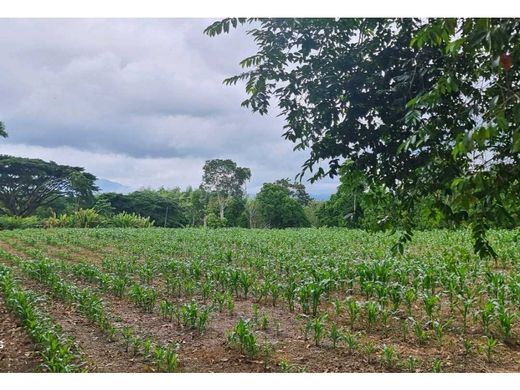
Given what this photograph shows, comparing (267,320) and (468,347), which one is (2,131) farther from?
(468,347)

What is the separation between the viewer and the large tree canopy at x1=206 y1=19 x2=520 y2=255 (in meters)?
1.77

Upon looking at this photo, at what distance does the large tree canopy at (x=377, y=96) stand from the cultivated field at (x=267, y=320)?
914mm

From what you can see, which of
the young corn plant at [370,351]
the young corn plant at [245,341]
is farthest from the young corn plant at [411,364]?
the young corn plant at [245,341]

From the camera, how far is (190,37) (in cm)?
252

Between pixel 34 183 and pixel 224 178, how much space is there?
9.47ft

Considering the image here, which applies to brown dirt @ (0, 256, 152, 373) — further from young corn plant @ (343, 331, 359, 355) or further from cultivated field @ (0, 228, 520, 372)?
young corn plant @ (343, 331, 359, 355)

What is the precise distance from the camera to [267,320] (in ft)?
9.74

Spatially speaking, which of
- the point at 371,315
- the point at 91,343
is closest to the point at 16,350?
the point at 91,343

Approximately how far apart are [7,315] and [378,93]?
2.93 meters

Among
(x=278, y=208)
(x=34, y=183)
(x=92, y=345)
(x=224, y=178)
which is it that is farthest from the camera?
(x=34, y=183)

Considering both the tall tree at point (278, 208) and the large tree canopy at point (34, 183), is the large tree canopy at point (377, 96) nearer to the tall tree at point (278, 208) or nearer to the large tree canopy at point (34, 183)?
the tall tree at point (278, 208)

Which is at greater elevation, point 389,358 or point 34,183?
point 34,183
